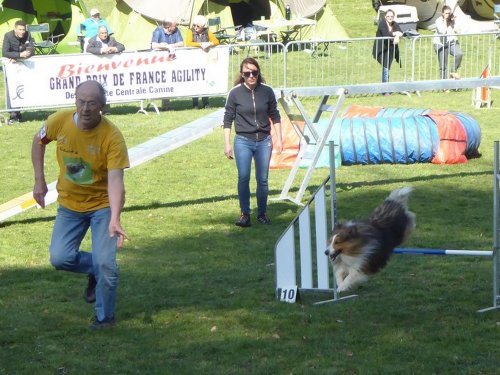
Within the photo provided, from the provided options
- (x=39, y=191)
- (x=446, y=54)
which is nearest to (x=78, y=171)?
(x=39, y=191)

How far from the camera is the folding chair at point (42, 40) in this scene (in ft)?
82.1

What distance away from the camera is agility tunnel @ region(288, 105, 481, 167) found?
551 inches

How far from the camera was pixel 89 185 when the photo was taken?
6.71 m

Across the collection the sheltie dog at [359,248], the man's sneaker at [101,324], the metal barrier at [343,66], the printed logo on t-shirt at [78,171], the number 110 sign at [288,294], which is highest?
the printed logo on t-shirt at [78,171]

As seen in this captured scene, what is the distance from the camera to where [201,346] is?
666 cm

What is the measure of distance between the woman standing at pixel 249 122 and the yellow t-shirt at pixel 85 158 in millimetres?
3806

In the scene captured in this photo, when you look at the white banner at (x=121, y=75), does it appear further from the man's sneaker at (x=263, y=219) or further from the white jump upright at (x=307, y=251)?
the white jump upright at (x=307, y=251)

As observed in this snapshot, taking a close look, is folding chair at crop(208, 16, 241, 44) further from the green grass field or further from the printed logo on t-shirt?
the printed logo on t-shirt

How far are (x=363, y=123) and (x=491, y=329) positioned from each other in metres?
7.66

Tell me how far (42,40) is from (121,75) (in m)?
9.17

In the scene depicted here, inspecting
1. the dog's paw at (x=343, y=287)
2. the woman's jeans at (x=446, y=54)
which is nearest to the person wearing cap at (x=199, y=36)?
the woman's jeans at (x=446, y=54)

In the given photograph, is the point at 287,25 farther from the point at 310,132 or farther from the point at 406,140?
the point at 310,132

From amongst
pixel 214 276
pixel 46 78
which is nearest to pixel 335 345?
pixel 214 276

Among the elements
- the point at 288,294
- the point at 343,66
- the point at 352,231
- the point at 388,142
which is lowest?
the point at 343,66
